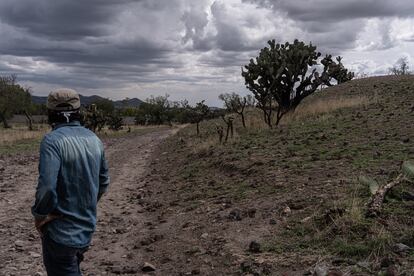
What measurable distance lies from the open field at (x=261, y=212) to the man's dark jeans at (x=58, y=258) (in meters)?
2.02

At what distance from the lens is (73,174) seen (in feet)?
11.2

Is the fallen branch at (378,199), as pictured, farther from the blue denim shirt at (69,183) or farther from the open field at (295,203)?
the blue denim shirt at (69,183)

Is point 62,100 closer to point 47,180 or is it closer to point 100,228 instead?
point 47,180

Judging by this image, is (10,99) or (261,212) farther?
(10,99)

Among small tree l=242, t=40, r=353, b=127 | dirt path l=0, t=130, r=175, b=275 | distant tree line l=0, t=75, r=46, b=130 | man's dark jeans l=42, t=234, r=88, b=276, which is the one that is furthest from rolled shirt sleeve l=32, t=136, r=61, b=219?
distant tree line l=0, t=75, r=46, b=130

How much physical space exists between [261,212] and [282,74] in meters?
14.0

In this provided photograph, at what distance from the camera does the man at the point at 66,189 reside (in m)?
3.29

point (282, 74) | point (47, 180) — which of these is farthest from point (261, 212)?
point (282, 74)

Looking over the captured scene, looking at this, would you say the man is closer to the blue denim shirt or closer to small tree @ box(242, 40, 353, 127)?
the blue denim shirt

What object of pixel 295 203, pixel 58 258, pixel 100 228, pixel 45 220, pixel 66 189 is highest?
pixel 66 189

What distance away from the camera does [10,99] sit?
181 feet

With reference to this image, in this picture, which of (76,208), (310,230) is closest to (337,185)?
(310,230)

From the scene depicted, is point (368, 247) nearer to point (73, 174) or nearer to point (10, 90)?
point (73, 174)

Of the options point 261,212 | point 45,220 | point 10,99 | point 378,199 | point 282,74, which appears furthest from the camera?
point 10,99
